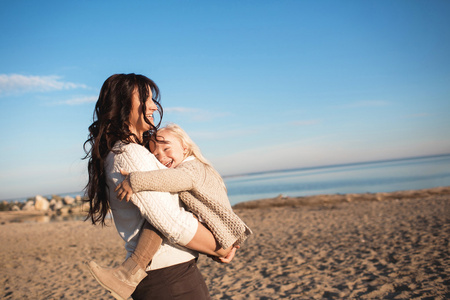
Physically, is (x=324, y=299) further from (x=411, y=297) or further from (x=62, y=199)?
(x=62, y=199)

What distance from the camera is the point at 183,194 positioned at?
1.68 metres

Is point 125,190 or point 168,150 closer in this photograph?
point 125,190

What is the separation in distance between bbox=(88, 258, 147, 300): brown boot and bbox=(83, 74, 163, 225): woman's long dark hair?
0.37 metres

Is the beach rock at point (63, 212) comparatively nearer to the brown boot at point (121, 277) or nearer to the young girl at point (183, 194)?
the young girl at point (183, 194)

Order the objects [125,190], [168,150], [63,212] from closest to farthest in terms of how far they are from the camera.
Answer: [125,190]
[168,150]
[63,212]

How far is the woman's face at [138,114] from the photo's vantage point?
1.73 m

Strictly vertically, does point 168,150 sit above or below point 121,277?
above

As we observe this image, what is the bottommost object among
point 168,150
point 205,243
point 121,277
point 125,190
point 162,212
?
point 121,277

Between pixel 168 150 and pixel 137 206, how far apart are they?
0.62 metres

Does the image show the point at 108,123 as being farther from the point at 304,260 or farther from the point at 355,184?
the point at 355,184

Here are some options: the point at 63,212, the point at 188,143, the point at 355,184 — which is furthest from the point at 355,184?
the point at 188,143

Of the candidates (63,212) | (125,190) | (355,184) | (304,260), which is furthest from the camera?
(355,184)

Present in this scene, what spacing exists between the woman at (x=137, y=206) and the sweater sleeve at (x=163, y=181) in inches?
1.5

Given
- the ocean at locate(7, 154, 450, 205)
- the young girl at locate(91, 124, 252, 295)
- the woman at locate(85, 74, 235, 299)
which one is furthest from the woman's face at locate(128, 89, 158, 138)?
the ocean at locate(7, 154, 450, 205)
